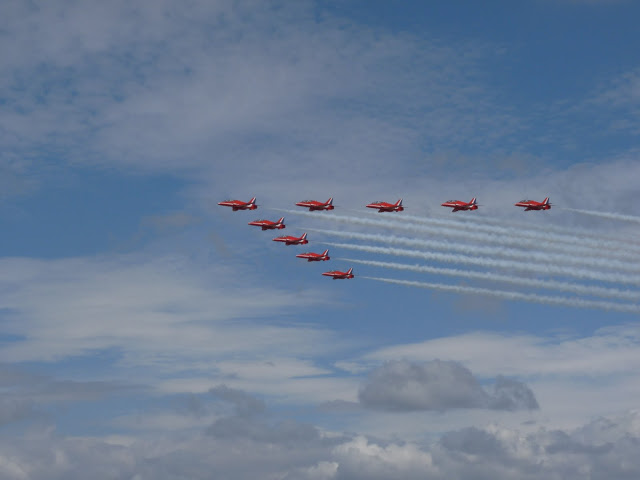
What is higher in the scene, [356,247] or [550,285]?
[356,247]

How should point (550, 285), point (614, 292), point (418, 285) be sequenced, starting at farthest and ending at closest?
point (418, 285) < point (550, 285) < point (614, 292)

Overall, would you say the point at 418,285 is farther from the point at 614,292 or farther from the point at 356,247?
the point at 614,292

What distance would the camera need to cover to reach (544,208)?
7805 inches

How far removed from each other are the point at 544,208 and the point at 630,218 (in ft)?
83.6

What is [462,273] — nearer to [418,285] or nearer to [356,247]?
[418,285]

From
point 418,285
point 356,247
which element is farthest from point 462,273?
point 356,247

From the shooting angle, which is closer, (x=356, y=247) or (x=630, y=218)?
(x=630, y=218)

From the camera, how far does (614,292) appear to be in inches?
6417

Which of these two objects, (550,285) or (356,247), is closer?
(550,285)

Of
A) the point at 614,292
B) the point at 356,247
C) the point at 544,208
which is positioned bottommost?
the point at 614,292

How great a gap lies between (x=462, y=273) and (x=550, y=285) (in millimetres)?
21668

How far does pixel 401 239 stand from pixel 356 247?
41.3 ft

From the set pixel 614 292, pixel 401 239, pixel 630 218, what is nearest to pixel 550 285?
pixel 614 292

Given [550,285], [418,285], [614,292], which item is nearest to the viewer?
[614,292]
